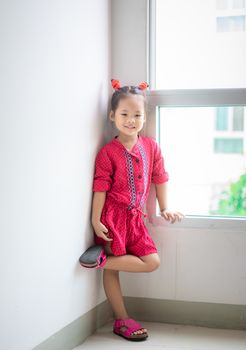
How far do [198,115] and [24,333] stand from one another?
52.3 inches

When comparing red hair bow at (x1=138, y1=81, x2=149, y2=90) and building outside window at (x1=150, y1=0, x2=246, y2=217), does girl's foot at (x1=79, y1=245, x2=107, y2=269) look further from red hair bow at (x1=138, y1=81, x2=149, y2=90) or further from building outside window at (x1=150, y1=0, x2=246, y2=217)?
red hair bow at (x1=138, y1=81, x2=149, y2=90)

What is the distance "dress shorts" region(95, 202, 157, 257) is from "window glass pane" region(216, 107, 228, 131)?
610 mm

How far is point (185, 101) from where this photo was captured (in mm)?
2094

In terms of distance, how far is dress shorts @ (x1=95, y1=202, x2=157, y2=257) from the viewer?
6.25 ft

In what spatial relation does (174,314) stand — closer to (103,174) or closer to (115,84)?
(103,174)

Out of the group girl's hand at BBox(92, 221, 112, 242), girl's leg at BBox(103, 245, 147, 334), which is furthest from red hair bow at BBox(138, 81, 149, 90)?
girl's leg at BBox(103, 245, 147, 334)

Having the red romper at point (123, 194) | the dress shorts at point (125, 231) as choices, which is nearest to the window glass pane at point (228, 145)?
the red romper at point (123, 194)

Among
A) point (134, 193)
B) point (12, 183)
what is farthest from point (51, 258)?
point (134, 193)

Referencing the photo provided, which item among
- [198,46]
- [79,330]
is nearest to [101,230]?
[79,330]

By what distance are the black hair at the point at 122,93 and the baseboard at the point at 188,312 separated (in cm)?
102

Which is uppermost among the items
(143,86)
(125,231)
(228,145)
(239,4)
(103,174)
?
(239,4)

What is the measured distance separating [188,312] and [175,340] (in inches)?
8.3

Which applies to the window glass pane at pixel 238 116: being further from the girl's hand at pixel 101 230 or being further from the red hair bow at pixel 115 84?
the girl's hand at pixel 101 230

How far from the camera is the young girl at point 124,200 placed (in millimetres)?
1914
